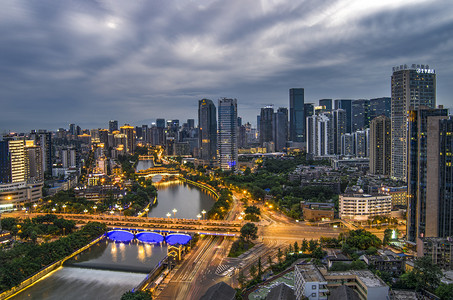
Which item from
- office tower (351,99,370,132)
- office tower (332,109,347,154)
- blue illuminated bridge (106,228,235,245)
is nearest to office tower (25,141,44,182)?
blue illuminated bridge (106,228,235,245)

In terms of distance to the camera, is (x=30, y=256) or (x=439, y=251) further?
(x=30, y=256)

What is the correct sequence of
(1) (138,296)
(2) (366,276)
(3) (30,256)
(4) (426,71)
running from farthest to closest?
(4) (426,71) → (3) (30,256) → (1) (138,296) → (2) (366,276)

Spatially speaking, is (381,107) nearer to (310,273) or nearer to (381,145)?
(381,145)

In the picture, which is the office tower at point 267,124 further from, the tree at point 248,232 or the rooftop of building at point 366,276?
the rooftop of building at point 366,276

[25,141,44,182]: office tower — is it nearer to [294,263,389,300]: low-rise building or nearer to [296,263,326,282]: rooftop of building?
[296,263,326,282]: rooftop of building

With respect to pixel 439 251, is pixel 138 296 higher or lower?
lower

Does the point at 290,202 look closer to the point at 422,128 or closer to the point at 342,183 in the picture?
the point at 342,183


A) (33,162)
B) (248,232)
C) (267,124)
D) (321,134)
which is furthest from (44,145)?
(267,124)
